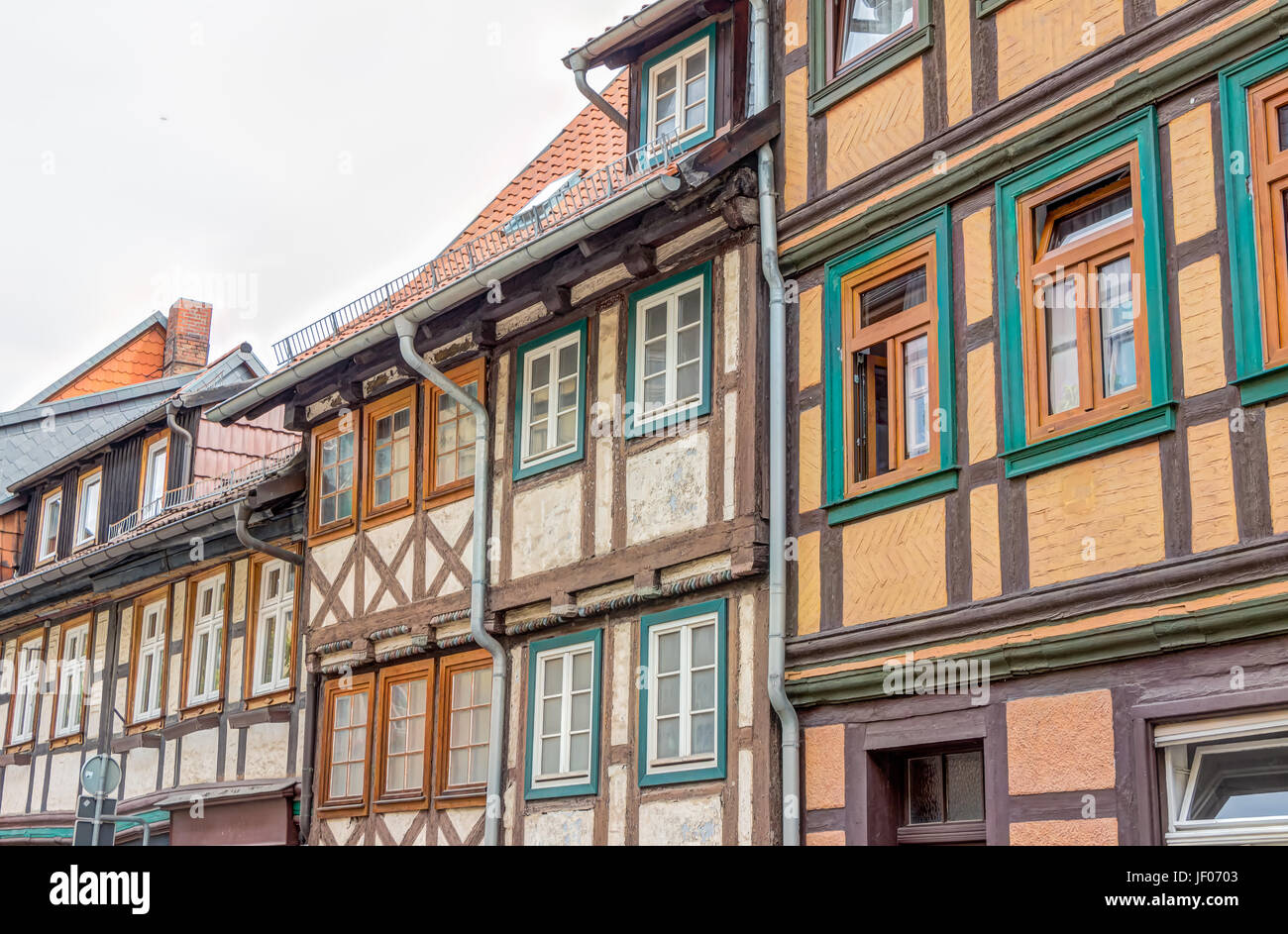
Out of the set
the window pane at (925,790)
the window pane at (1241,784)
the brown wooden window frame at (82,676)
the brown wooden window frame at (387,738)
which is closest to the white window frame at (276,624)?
the brown wooden window frame at (387,738)

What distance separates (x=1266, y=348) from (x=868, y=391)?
10.5 feet

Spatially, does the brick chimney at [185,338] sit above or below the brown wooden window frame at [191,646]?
above

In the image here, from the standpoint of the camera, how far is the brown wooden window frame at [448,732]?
14.0m

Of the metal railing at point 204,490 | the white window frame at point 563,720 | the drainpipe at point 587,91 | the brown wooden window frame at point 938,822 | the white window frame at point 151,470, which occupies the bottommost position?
the brown wooden window frame at point 938,822

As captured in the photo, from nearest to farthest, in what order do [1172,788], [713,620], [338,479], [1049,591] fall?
[1172,788] < [1049,591] < [713,620] < [338,479]

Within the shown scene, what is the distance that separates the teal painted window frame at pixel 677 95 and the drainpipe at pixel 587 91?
0.88 feet

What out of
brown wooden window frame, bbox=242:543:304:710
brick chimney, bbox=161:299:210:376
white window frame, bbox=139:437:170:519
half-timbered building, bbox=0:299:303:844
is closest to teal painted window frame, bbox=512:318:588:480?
half-timbered building, bbox=0:299:303:844

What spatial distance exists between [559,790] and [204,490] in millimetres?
9792

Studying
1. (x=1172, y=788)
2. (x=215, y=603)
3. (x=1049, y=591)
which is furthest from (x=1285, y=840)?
(x=215, y=603)

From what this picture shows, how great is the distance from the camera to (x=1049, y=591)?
359 inches

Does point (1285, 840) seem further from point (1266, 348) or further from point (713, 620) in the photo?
point (713, 620)

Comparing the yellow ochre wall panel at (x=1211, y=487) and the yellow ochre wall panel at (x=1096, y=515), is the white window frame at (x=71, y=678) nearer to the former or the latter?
the yellow ochre wall panel at (x=1096, y=515)

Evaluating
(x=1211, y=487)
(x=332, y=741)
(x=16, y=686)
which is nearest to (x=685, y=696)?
(x=1211, y=487)

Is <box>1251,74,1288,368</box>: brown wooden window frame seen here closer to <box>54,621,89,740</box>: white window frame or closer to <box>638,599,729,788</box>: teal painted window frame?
<box>638,599,729,788</box>: teal painted window frame
